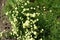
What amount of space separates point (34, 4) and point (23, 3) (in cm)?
25

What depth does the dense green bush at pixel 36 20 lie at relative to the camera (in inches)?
149

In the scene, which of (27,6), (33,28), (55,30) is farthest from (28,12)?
(55,30)

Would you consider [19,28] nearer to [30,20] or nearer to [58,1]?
[30,20]

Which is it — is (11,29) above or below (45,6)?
below

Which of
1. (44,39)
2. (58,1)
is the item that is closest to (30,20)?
(44,39)

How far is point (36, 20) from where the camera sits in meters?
3.84

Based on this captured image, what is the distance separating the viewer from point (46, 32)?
3.92m

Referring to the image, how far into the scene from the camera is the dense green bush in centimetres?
380

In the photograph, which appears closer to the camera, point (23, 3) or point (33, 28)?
point (33, 28)

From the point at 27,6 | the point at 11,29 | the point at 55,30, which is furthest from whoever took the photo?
the point at 11,29

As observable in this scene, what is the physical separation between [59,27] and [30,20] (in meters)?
0.54

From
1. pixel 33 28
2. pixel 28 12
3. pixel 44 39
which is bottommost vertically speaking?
pixel 44 39

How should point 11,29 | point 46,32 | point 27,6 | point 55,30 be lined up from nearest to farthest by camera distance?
point 55,30
point 46,32
point 27,6
point 11,29

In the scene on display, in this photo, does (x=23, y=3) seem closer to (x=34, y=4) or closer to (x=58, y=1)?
(x=34, y=4)
